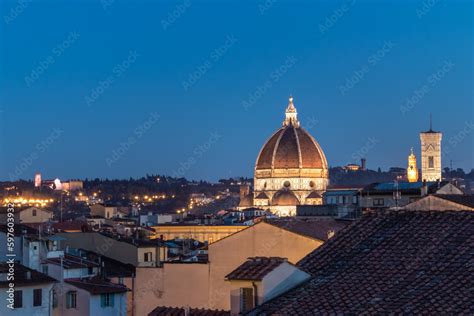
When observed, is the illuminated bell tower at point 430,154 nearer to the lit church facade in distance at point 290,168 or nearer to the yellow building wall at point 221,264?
the lit church facade in distance at point 290,168

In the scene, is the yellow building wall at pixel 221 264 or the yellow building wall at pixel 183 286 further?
the yellow building wall at pixel 183 286

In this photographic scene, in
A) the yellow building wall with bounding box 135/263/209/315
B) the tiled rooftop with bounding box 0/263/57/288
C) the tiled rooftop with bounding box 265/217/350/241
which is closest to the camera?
the tiled rooftop with bounding box 0/263/57/288

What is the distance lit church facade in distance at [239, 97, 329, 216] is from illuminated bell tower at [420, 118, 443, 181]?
1848 cm

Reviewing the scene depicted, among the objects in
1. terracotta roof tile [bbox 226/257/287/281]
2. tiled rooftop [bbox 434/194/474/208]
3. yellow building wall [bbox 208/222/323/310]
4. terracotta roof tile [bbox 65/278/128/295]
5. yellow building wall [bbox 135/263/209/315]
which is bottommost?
terracotta roof tile [bbox 65/278/128/295]

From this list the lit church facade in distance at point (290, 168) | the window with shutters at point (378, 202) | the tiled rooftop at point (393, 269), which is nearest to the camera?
the tiled rooftop at point (393, 269)

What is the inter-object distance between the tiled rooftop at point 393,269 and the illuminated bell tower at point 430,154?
134 m

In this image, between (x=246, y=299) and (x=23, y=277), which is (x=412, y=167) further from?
(x=246, y=299)

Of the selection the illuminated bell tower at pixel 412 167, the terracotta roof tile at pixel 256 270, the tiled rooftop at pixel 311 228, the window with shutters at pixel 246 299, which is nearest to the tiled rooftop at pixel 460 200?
the tiled rooftop at pixel 311 228

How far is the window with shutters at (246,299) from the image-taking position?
15.1 meters

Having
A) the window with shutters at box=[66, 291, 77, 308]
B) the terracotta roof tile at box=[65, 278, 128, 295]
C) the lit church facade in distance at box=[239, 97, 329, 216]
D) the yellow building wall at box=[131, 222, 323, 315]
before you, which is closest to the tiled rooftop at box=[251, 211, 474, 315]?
the yellow building wall at box=[131, 222, 323, 315]

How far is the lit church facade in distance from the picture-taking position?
170875 mm

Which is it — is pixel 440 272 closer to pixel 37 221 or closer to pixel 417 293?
pixel 417 293

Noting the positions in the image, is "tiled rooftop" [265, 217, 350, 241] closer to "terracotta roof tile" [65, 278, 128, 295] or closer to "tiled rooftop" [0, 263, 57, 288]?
"terracotta roof tile" [65, 278, 128, 295]

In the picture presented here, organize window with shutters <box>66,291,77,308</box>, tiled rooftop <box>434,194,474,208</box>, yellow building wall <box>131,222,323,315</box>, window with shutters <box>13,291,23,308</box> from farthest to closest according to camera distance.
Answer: window with shutters <box>66,291,77,308</box> → window with shutters <box>13,291,23,308</box> → yellow building wall <box>131,222,323,315</box> → tiled rooftop <box>434,194,474,208</box>
